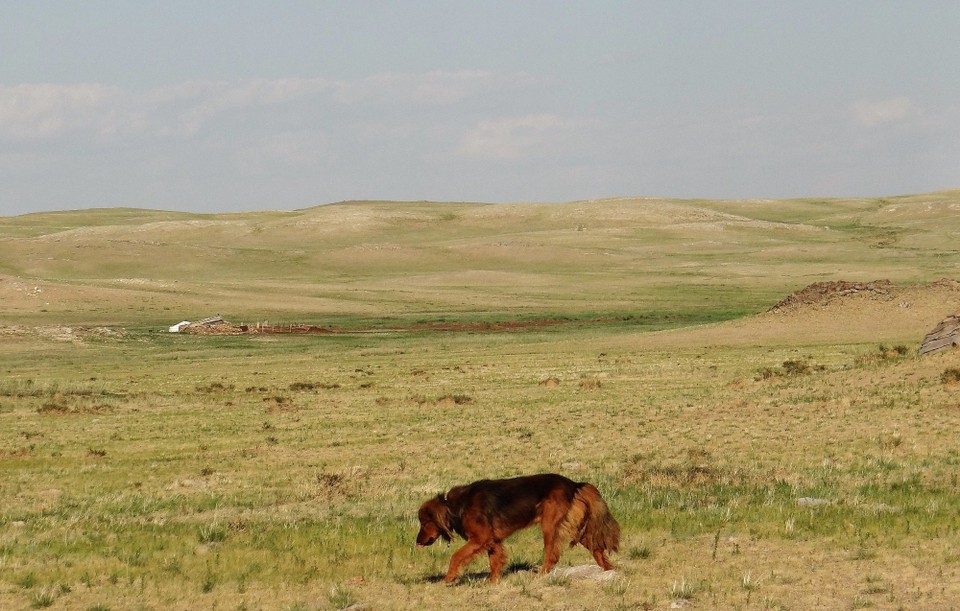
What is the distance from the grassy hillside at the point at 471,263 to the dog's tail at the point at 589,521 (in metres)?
63.6

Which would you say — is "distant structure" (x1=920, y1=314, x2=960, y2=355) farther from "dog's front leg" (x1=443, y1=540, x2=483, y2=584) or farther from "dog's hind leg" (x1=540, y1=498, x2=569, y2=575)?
"dog's front leg" (x1=443, y1=540, x2=483, y2=584)

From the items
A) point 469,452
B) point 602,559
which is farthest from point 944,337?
point 602,559

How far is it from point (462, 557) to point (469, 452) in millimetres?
12049

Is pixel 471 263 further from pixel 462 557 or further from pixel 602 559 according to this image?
pixel 462 557

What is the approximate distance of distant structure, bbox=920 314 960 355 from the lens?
3259 centimetres

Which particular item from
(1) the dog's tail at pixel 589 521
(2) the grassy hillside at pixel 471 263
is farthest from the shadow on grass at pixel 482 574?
(2) the grassy hillside at pixel 471 263

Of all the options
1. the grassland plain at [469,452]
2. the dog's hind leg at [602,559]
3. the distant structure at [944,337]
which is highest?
the distant structure at [944,337]

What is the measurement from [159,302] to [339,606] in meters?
77.8

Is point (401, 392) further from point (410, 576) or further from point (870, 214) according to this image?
point (870, 214)

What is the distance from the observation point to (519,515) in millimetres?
11297

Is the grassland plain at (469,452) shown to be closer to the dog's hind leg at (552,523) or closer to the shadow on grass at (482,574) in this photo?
the shadow on grass at (482,574)

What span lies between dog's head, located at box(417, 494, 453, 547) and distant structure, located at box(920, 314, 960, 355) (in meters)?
24.3

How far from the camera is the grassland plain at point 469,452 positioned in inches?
463

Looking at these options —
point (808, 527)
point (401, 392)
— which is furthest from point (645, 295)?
point (808, 527)
